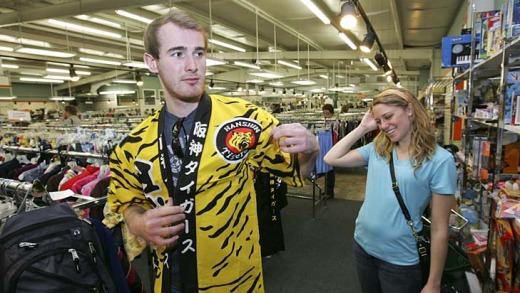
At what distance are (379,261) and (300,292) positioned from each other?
1.51 meters

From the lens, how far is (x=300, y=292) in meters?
2.94

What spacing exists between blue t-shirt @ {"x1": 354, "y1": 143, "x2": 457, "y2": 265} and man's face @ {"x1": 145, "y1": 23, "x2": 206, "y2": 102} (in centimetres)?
112

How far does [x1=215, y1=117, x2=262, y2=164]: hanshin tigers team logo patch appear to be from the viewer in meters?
1.09

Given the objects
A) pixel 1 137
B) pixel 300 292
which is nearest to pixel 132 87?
pixel 1 137

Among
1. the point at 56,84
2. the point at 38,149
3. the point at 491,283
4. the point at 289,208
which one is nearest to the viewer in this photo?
the point at 491,283

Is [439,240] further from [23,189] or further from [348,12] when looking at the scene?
[348,12]

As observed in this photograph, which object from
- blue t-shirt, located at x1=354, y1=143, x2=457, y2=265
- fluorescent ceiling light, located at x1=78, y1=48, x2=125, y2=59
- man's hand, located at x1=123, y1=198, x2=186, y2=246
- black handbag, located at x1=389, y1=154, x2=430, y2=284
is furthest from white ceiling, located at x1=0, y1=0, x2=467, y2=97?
man's hand, located at x1=123, y1=198, x2=186, y2=246

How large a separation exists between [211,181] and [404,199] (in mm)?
1041

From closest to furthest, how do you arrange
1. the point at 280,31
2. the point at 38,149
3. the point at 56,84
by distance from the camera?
1. the point at 38,149
2. the point at 280,31
3. the point at 56,84

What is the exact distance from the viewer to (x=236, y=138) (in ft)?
3.61

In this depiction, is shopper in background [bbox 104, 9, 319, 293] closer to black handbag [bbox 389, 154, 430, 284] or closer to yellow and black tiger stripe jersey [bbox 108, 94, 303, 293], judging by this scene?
yellow and black tiger stripe jersey [bbox 108, 94, 303, 293]

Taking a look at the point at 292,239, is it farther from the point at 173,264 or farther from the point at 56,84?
the point at 56,84

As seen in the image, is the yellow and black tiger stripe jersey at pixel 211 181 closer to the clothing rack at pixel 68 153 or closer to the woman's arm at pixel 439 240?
the woman's arm at pixel 439 240

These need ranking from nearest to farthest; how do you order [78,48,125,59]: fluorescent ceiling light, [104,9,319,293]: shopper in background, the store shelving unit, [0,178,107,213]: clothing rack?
[104,9,319,293]: shopper in background
[0,178,107,213]: clothing rack
the store shelving unit
[78,48,125,59]: fluorescent ceiling light
